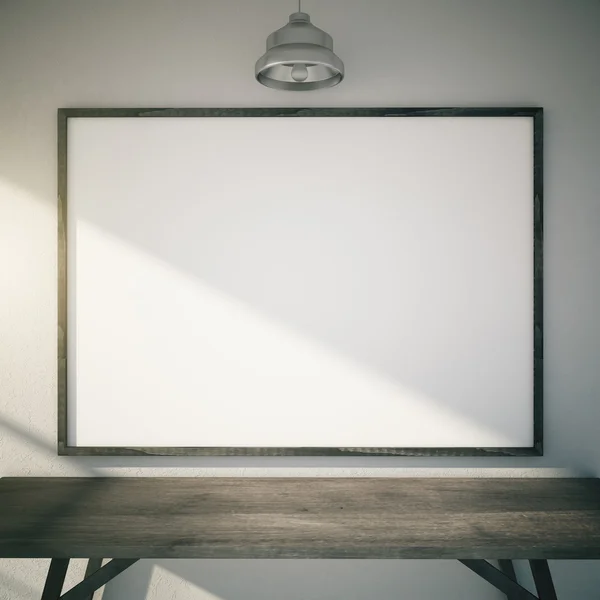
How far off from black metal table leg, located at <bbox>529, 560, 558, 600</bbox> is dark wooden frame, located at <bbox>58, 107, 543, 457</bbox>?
47 cm

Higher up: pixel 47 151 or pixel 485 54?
pixel 485 54

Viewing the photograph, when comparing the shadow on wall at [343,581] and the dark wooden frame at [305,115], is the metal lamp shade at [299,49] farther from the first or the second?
the shadow on wall at [343,581]

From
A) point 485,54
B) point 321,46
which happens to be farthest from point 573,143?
point 321,46

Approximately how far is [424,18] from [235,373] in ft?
5.35

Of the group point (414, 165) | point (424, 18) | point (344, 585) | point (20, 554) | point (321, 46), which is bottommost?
point (344, 585)

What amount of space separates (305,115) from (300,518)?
4.89 feet

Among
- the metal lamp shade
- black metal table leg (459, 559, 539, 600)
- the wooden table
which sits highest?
the metal lamp shade

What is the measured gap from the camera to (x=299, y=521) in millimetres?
1581

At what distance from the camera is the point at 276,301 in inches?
77.7

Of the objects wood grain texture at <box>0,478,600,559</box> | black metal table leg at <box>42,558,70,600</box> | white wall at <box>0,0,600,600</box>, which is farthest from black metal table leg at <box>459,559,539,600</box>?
black metal table leg at <box>42,558,70,600</box>

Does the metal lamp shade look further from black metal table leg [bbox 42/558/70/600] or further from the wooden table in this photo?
black metal table leg [bbox 42/558/70/600]

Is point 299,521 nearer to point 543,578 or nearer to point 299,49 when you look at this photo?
point 543,578

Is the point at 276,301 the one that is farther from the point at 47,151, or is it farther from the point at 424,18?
the point at 424,18

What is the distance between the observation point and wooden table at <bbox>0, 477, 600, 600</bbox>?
1429 millimetres
